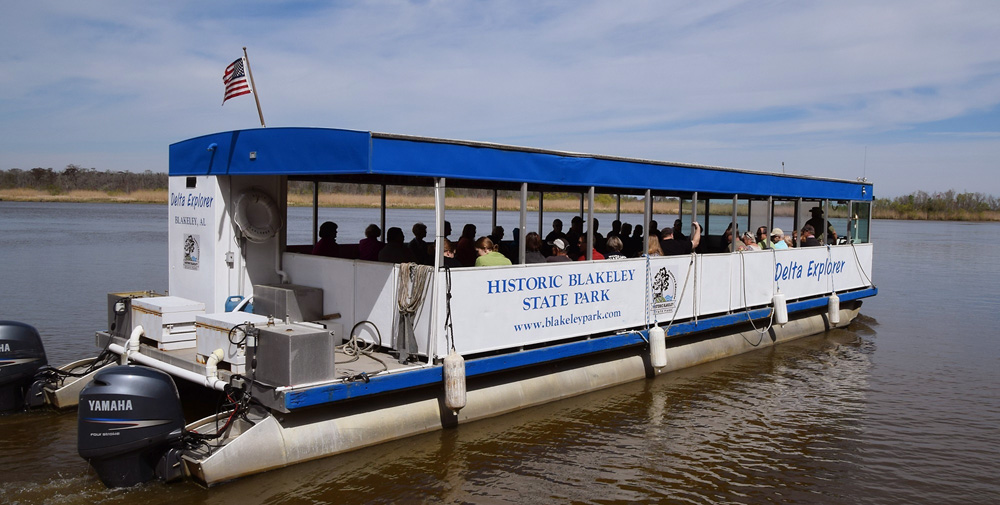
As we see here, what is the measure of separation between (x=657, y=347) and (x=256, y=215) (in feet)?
17.8

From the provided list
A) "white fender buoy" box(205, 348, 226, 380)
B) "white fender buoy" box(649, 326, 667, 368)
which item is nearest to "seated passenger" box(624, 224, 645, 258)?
"white fender buoy" box(649, 326, 667, 368)

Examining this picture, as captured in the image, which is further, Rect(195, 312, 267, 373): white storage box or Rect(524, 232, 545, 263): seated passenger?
Rect(524, 232, 545, 263): seated passenger

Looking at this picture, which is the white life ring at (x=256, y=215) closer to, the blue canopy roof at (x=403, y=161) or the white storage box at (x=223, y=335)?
the blue canopy roof at (x=403, y=161)

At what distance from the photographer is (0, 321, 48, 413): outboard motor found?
7.81 meters

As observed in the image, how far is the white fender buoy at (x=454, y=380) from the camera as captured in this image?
7355mm

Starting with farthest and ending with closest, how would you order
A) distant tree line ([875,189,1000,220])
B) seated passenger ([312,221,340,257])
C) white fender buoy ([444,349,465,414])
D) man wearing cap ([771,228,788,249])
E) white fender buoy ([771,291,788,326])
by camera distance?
distant tree line ([875,189,1000,220])
man wearing cap ([771,228,788,249])
white fender buoy ([771,291,788,326])
seated passenger ([312,221,340,257])
white fender buoy ([444,349,465,414])

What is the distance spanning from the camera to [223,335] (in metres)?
7.20

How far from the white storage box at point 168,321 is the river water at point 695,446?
1276 millimetres

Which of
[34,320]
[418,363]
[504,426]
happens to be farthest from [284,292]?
[34,320]

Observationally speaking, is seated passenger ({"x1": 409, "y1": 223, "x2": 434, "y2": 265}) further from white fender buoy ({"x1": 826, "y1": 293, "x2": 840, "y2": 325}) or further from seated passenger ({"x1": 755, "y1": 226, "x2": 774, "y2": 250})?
white fender buoy ({"x1": 826, "y1": 293, "x2": 840, "y2": 325})

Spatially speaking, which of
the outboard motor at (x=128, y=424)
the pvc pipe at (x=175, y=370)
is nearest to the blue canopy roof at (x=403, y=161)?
the pvc pipe at (x=175, y=370)

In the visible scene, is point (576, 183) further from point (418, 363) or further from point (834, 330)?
point (834, 330)

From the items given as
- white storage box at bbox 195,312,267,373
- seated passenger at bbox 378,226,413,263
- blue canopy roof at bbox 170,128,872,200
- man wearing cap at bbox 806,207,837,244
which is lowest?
white storage box at bbox 195,312,267,373

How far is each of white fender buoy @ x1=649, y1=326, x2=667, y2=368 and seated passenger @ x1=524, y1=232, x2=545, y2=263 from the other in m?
2.12
